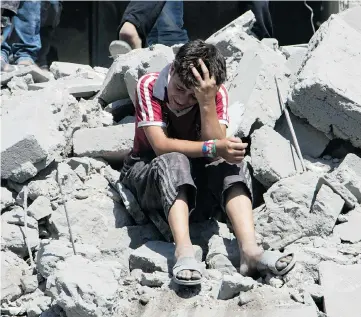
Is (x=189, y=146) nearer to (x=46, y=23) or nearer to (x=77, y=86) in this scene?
(x=77, y=86)

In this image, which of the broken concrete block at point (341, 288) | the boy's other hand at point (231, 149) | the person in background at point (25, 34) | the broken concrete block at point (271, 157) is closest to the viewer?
the broken concrete block at point (341, 288)

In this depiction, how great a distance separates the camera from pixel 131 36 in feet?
20.8

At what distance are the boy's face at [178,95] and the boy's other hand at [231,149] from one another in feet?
0.97

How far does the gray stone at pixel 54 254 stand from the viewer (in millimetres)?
4395

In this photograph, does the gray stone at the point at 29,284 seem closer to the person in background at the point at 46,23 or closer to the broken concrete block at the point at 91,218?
the broken concrete block at the point at 91,218

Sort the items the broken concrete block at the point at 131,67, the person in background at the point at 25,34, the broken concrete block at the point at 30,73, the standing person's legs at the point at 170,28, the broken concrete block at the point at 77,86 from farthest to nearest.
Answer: the person in background at the point at 25,34 < the standing person's legs at the point at 170,28 < the broken concrete block at the point at 30,73 < the broken concrete block at the point at 77,86 < the broken concrete block at the point at 131,67

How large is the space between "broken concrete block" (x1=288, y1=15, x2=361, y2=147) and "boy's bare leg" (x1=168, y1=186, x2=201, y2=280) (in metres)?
1.02

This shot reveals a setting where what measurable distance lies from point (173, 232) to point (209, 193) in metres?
0.48

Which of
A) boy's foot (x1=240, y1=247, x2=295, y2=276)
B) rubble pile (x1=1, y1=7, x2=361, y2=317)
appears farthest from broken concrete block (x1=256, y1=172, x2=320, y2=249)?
boy's foot (x1=240, y1=247, x2=295, y2=276)

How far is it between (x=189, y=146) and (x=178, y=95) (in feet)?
0.88

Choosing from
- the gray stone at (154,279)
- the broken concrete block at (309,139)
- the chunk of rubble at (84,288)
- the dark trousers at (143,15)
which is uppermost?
the dark trousers at (143,15)

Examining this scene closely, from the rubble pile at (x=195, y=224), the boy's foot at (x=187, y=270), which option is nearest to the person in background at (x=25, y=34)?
the rubble pile at (x=195, y=224)

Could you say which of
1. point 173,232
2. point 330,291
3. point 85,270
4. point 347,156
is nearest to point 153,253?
point 173,232

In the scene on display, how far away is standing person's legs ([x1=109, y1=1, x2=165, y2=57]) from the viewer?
20.8 feet
